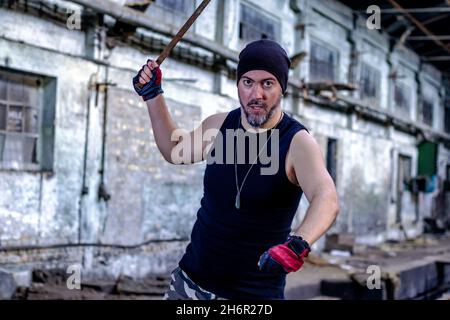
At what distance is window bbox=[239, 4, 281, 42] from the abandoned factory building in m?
0.03

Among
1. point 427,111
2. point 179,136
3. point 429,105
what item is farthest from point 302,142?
point 429,105

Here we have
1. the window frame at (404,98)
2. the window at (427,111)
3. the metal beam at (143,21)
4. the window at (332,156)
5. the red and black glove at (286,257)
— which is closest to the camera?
the red and black glove at (286,257)

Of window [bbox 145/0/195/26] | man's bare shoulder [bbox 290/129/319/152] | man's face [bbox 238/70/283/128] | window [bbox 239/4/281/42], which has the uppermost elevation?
window [bbox 239/4/281/42]

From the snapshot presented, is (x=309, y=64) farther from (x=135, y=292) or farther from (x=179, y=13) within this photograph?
(x=135, y=292)

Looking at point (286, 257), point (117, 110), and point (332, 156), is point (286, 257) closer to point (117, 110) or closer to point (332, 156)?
point (117, 110)

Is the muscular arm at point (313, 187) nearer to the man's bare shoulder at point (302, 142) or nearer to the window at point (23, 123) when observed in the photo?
the man's bare shoulder at point (302, 142)

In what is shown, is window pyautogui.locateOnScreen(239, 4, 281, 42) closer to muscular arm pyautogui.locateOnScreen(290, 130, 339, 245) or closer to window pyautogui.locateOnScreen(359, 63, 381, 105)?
window pyautogui.locateOnScreen(359, 63, 381, 105)

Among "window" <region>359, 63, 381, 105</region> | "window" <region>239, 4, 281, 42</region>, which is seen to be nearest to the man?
"window" <region>239, 4, 281, 42</region>

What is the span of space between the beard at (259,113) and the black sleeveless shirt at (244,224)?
0.05 metres

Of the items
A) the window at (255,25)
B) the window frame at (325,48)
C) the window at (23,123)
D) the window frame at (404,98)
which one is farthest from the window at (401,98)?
the window at (23,123)

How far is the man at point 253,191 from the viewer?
7.18 feet

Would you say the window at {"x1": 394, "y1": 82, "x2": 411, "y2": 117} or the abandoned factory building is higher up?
the window at {"x1": 394, "y1": 82, "x2": 411, "y2": 117}

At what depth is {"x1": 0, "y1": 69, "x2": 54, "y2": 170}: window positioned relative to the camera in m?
7.22

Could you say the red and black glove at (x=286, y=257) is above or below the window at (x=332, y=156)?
below
